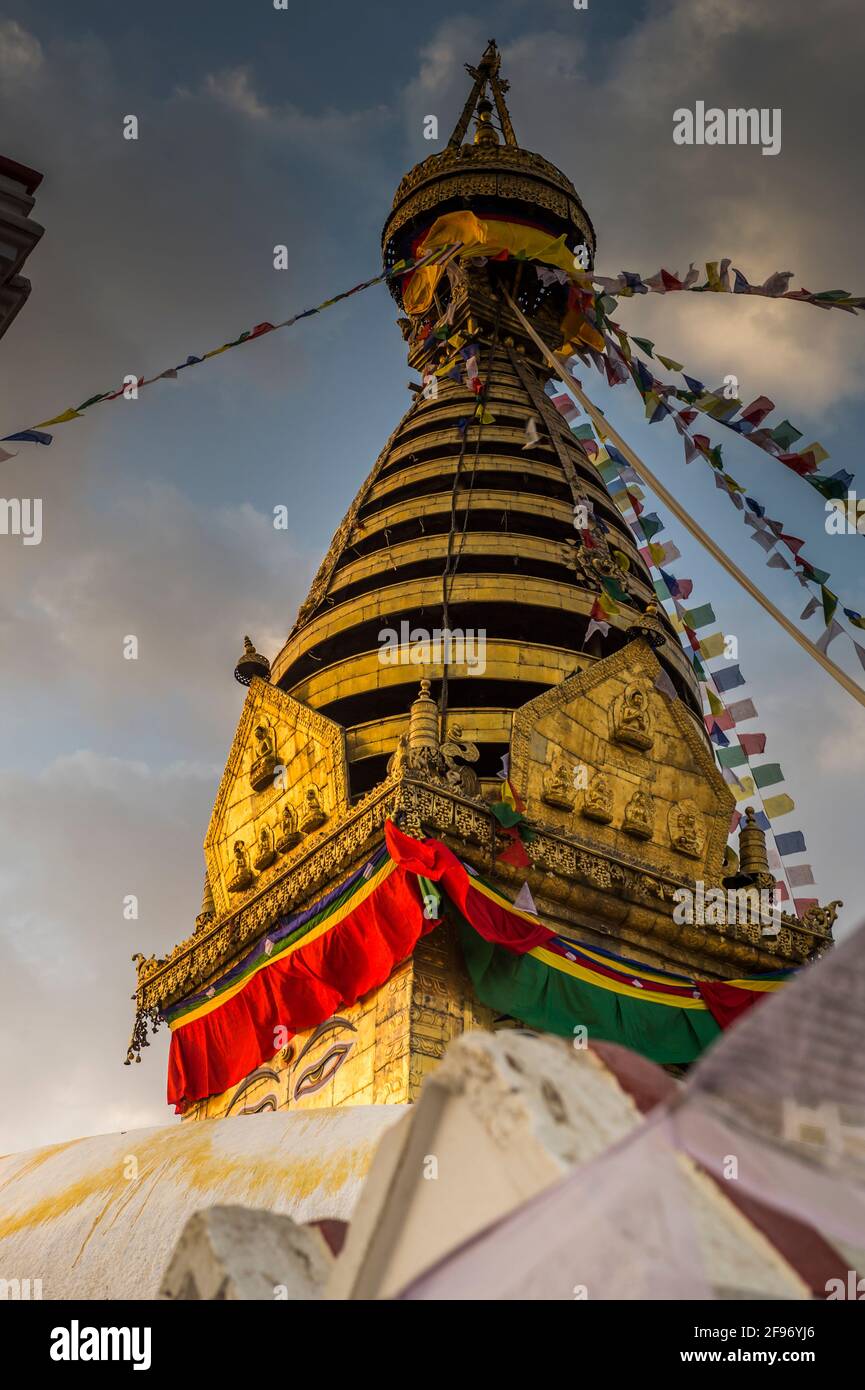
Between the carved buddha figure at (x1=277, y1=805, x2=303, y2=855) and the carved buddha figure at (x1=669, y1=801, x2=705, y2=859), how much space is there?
3.67 m

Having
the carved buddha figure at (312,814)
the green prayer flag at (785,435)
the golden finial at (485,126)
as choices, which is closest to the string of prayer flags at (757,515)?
the green prayer flag at (785,435)

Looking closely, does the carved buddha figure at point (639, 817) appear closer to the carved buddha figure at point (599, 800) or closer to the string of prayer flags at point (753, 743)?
the carved buddha figure at point (599, 800)

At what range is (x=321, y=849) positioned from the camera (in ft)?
41.6

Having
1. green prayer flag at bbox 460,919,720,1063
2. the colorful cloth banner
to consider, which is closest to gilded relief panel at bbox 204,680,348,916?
the colorful cloth banner

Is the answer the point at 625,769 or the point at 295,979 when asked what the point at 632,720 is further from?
the point at 295,979

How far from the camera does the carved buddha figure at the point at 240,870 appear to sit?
561 inches

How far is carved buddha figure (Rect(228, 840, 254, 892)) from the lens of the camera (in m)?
14.2

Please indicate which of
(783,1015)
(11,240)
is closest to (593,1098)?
(783,1015)

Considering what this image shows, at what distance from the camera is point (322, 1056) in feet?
38.1

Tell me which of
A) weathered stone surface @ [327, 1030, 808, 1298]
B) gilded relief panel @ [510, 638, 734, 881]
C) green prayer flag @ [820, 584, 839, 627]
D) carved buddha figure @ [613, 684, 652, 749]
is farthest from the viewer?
carved buddha figure @ [613, 684, 652, 749]

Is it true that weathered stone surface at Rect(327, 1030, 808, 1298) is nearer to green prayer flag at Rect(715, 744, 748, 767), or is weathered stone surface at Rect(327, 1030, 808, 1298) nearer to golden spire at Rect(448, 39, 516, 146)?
green prayer flag at Rect(715, 744, 748, 767)

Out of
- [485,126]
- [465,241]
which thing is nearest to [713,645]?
[465,241]
